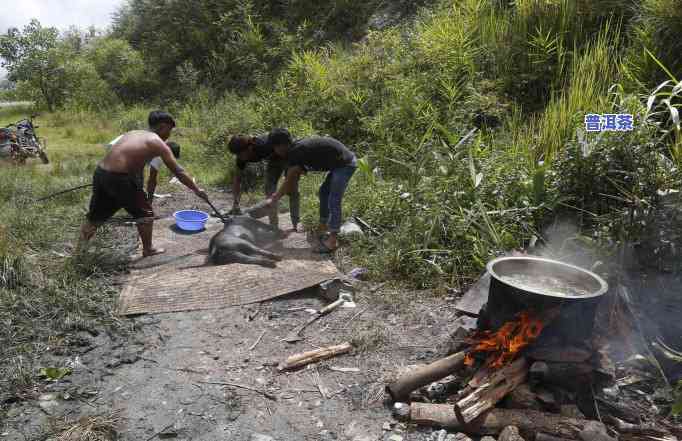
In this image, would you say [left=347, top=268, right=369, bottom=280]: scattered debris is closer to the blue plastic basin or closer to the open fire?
the open fire

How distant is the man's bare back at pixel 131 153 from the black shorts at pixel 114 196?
0.07 meters

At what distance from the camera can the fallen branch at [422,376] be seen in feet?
9.87

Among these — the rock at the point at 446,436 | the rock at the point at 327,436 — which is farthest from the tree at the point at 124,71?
the rock at the point at 446,436

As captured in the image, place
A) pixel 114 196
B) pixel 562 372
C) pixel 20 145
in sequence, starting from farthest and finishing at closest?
pixel 20 145 → pixel 114 196 → pixel 562 372

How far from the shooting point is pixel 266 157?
584 centimetres

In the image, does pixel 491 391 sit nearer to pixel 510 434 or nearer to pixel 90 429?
pixel 510 434

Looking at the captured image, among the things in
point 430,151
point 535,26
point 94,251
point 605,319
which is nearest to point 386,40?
point 535,26

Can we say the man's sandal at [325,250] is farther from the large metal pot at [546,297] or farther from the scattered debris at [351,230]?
the large metal pot at [546,297]

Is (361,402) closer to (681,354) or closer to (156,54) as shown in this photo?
(681,354)

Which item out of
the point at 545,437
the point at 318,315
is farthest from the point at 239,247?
→ the point at 545,437

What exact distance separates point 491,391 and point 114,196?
3.89 m

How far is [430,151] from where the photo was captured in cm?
557

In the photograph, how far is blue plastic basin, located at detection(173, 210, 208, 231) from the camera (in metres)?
6.00

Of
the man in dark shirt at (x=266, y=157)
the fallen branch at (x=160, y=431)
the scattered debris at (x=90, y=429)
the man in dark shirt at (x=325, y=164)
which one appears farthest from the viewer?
the man in dark shirt at (x=266, y=157)
